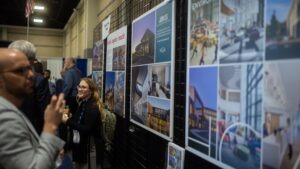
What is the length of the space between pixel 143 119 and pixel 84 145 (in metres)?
0.82

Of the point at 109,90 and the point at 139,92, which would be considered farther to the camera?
the point at 109,90

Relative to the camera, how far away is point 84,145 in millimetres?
3385

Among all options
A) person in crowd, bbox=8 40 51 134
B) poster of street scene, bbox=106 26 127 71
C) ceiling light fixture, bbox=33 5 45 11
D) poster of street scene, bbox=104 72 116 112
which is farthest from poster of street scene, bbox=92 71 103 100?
ceiling light fixture, bbox=33 5 45 11

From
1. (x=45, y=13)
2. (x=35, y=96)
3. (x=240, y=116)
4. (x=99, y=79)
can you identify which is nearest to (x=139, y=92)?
(x=35, y=96)

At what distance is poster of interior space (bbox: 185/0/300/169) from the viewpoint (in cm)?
127

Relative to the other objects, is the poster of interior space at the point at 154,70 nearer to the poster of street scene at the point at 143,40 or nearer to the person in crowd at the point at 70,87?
the poster of street scene at the point at 143,40

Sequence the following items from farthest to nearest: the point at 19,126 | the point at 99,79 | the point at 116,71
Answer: the point at 99,79
the point at 116,71
the point at 19,126

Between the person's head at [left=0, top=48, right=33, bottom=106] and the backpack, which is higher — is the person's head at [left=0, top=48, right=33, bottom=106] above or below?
above

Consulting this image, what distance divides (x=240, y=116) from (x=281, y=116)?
250 mm

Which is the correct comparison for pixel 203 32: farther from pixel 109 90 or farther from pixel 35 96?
pixel 109 90

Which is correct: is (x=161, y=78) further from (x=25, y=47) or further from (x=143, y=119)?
(x=25, y=47)

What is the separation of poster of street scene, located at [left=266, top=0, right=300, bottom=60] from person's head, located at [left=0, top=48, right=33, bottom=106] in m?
0.95

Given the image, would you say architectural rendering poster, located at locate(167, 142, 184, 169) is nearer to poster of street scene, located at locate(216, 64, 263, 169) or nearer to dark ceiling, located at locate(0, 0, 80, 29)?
poster of street scene, located at locate(216, 64, 263, 169)

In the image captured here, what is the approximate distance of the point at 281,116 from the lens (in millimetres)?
1291
